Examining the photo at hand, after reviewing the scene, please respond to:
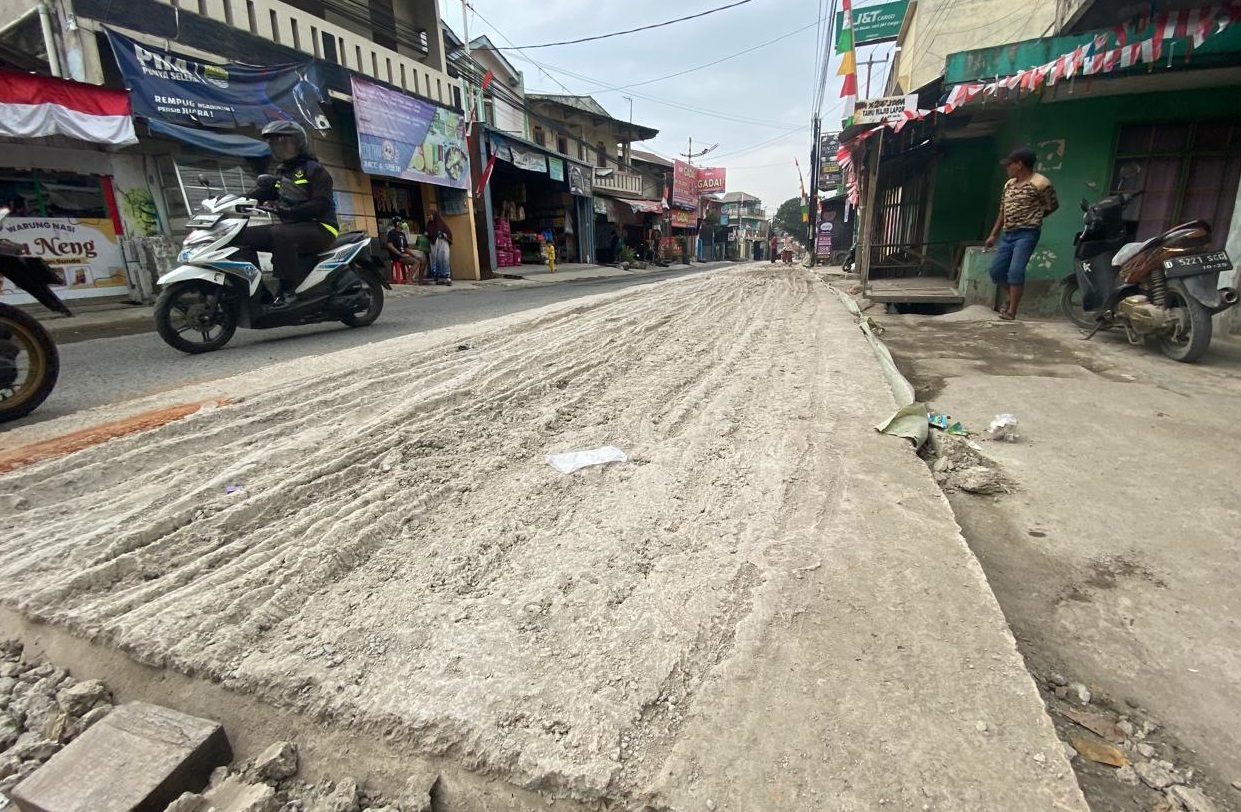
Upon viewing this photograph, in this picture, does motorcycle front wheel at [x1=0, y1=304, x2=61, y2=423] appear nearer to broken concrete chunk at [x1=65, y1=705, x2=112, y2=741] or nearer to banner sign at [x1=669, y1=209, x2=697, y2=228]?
broken concrete chunk at [x1=65, y1=705, x2=112, y2=741]

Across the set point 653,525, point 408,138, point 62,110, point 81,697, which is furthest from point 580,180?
point 81,697

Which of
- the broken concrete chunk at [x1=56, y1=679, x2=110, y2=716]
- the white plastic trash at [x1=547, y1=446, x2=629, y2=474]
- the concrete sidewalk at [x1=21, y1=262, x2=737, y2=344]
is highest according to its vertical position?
the concrete sidewalk at [x1=21, y1=262, x2=737, y2=344]

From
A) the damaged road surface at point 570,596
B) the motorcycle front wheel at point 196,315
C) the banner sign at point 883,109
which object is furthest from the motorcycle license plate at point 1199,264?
the motorcycle front wheel at point 196,315

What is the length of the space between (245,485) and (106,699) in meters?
0.88

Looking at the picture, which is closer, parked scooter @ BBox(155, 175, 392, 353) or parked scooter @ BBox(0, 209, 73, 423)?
parked scooter @ BBox(0, 209, 73, 423)

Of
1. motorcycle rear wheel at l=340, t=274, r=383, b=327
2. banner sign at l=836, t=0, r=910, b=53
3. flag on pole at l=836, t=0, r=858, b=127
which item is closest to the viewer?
motorcycle rear wheel at l=340, t=274, r=383, b=327

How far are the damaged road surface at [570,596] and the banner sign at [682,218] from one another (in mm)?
33064

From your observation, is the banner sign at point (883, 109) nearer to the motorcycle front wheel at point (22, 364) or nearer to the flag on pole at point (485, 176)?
the motorcycle front wheel at point (22, 364)

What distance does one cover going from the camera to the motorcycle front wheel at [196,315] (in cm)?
425

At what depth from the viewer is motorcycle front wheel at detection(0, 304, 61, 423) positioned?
9.05 feet

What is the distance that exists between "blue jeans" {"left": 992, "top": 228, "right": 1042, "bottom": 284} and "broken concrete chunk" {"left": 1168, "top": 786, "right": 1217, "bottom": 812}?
19.1ft

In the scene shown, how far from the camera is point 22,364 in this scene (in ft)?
9.25

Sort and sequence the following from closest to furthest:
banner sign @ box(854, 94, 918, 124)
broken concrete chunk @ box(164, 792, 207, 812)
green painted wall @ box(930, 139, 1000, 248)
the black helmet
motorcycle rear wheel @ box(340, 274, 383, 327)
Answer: broken concrete chunk @ box(164, 792, 207, 812), the black helmet, motorcycle rear wheel @ box(340, 274, 383, 327), banner sign @ box(854, 94, 918, 124), green painted wall @ box(930, 139, 1000, 248)

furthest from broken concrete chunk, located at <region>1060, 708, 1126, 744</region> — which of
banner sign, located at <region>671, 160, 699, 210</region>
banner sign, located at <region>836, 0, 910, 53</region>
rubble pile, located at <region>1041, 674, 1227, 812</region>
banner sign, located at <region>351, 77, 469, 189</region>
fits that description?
banner sign, located at <region>671, 160, 699, 210</region>
